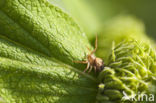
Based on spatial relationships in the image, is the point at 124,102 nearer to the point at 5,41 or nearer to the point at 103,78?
the point at 103,78

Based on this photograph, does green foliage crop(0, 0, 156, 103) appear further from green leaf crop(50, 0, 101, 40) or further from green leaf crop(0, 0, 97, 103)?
green leaf crop(50, 0, 101, 40)

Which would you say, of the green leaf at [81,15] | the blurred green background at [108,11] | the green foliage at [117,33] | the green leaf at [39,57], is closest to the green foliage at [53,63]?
the green leaf at [39,57]

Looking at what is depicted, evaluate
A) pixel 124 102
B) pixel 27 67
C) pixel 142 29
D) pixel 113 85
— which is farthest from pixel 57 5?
pixel 142 29

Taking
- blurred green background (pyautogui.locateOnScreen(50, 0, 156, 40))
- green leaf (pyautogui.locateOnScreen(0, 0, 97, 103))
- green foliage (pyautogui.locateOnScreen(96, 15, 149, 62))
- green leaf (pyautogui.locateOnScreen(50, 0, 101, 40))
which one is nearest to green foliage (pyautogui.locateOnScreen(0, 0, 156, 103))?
green leaf (pyautogui.locateOnScreen(0, 0, 97, 103))

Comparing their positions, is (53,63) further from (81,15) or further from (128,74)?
(81,15)

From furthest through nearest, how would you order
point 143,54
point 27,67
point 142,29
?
point 142,29, point 143,54, point 27,67
